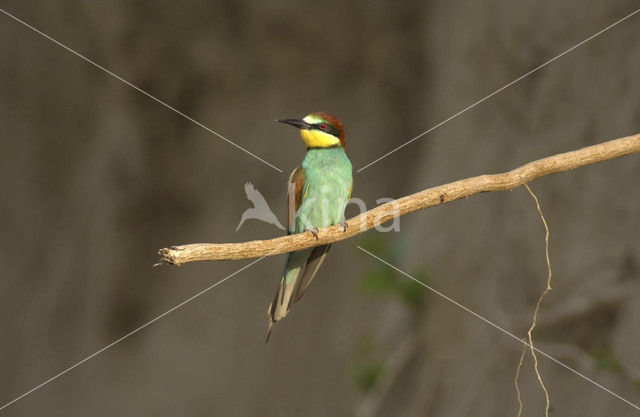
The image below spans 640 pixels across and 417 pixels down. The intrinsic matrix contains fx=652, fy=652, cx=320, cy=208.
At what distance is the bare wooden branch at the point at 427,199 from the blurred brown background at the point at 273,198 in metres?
0.93

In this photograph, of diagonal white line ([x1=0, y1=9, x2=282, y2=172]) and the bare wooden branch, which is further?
diagonal white line ([x1=0, y1=9, x2=282, y2=172])

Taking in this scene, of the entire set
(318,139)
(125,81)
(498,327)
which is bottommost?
(498,327)

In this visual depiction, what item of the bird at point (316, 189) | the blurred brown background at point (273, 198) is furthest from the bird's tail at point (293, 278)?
the blurred brown background at point (273, 198)

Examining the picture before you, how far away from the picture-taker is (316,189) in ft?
4.83

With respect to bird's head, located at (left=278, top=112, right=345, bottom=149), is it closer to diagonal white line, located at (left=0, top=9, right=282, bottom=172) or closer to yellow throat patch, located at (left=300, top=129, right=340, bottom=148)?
yellow throat patch, located at (left=300, top=129, right=340, bottom=148)

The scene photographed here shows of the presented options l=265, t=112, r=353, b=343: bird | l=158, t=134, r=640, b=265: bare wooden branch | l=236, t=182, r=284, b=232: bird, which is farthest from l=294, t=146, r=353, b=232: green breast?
l=236, t=182, r=284, b=232: bird

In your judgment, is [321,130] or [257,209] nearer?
[321,130]

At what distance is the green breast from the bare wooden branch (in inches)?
7.6

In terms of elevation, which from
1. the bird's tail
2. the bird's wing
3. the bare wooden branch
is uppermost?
the bird's wing

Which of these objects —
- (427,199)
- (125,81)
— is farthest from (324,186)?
(125,81)

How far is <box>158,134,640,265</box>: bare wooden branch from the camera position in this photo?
3.53ft

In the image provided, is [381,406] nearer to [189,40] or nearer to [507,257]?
[507,257]

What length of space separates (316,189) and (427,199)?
358mm

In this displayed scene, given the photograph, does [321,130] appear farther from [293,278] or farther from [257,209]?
[257,209]
